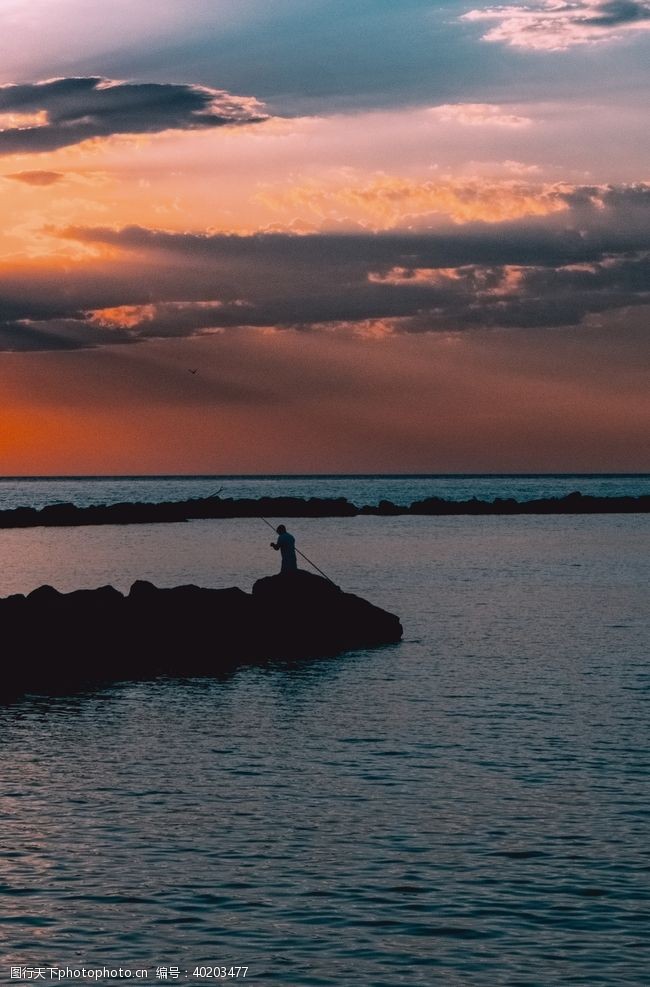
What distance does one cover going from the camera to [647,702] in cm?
2217

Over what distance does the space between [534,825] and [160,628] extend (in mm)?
16764

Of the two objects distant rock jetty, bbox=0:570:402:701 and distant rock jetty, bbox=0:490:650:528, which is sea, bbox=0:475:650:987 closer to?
distant rock jetty, bbox=0:570:402:701

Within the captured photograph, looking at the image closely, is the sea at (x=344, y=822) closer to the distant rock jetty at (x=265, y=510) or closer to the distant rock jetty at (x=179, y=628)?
the distant rock jetty at (x=179, y=628)

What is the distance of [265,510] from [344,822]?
105943mm

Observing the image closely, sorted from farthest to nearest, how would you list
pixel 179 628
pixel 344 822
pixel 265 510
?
1. pixel 265 510
2. pixel 179 628
3. pixel 344 822

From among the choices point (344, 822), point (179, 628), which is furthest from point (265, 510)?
point (344, 822)

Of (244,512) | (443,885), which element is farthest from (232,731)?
(244,512)

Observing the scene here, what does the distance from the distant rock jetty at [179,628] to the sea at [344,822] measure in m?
0.50

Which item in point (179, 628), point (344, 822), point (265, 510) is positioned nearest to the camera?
point (344, 822)

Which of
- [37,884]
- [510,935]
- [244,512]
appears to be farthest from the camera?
[244,512]

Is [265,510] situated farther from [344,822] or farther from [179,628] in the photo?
[344,822]

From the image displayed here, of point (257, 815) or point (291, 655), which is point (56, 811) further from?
point (291, 655)

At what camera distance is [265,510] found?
120312mm

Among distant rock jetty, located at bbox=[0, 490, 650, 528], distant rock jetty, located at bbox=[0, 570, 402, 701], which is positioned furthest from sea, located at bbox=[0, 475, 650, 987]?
distant rock jetty, located at bbox=[0, 490, 650, 528]
